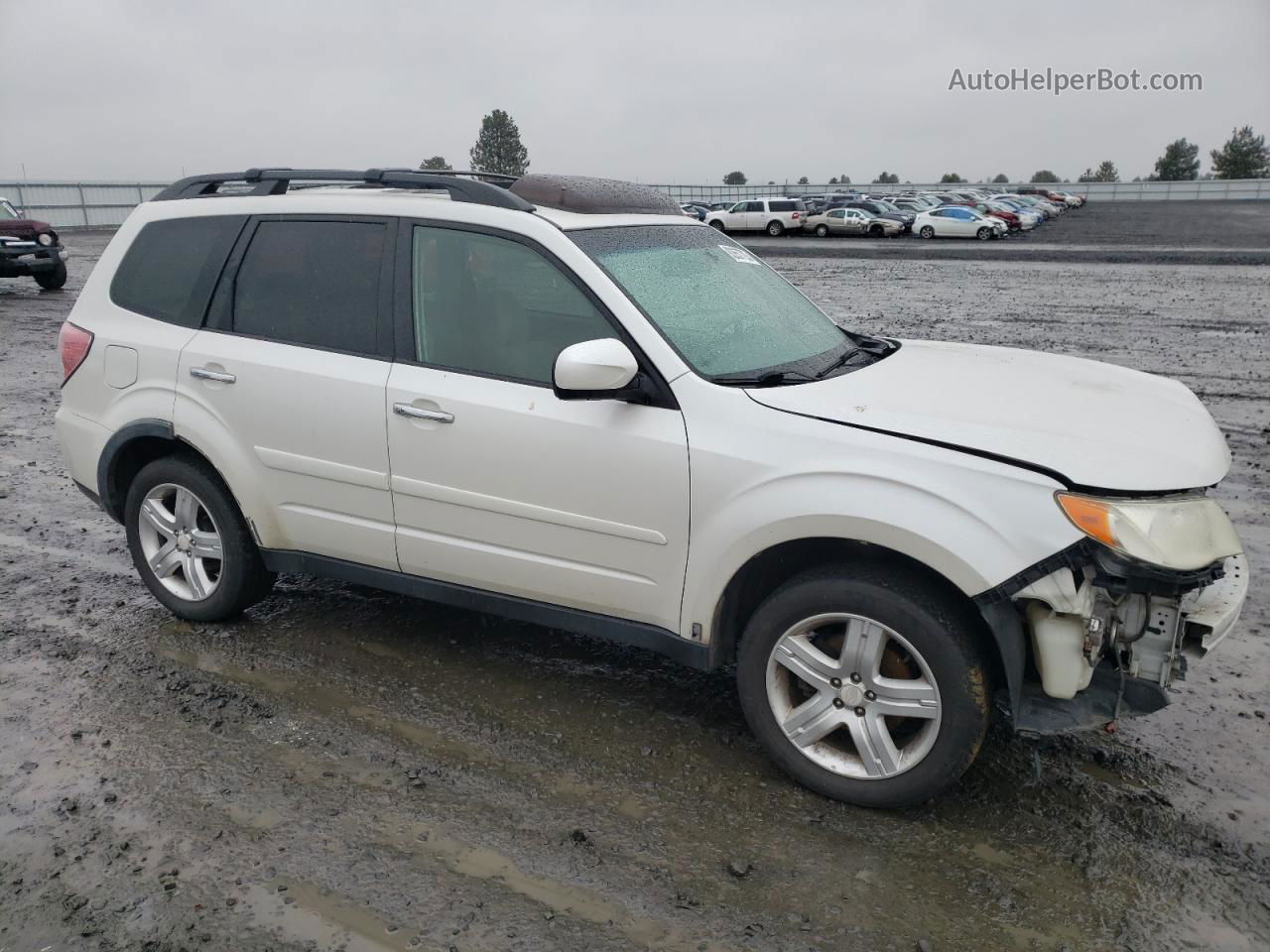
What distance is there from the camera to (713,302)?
4129 millimetres

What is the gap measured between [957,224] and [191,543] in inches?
1590

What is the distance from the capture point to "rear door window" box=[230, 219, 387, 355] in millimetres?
4270

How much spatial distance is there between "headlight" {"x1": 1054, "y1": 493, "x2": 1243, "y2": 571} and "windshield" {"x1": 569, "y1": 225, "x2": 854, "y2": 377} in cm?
120

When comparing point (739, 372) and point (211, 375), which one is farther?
point (211, 375)

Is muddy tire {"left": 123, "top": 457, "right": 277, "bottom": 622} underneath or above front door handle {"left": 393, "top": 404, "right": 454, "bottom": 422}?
underneath

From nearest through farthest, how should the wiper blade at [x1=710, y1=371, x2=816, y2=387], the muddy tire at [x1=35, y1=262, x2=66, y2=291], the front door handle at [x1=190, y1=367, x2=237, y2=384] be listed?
1. the wiper blade at [x1=710, y1=371, x2=816, y2=387]
2. the front door handle at [x1=190, y1=367, x2=237, y2=384]
3. the muddy tire at [x1=35, y1=262, x2=66, y2=291]

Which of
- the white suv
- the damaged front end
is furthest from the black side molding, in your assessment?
the damaged front end

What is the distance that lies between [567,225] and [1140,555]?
2.27 m

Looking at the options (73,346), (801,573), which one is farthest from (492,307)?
(73,346)

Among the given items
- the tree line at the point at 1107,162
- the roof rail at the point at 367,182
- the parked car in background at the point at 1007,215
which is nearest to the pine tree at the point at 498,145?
the tree line at the point at 1107,162

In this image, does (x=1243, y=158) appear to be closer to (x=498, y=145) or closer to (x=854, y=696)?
(x=498, y=145)

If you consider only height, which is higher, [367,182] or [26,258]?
[367,182]

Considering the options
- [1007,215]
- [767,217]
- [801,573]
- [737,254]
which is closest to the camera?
[801,573]

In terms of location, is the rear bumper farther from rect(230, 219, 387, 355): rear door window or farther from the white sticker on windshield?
the white sticker on windshield
